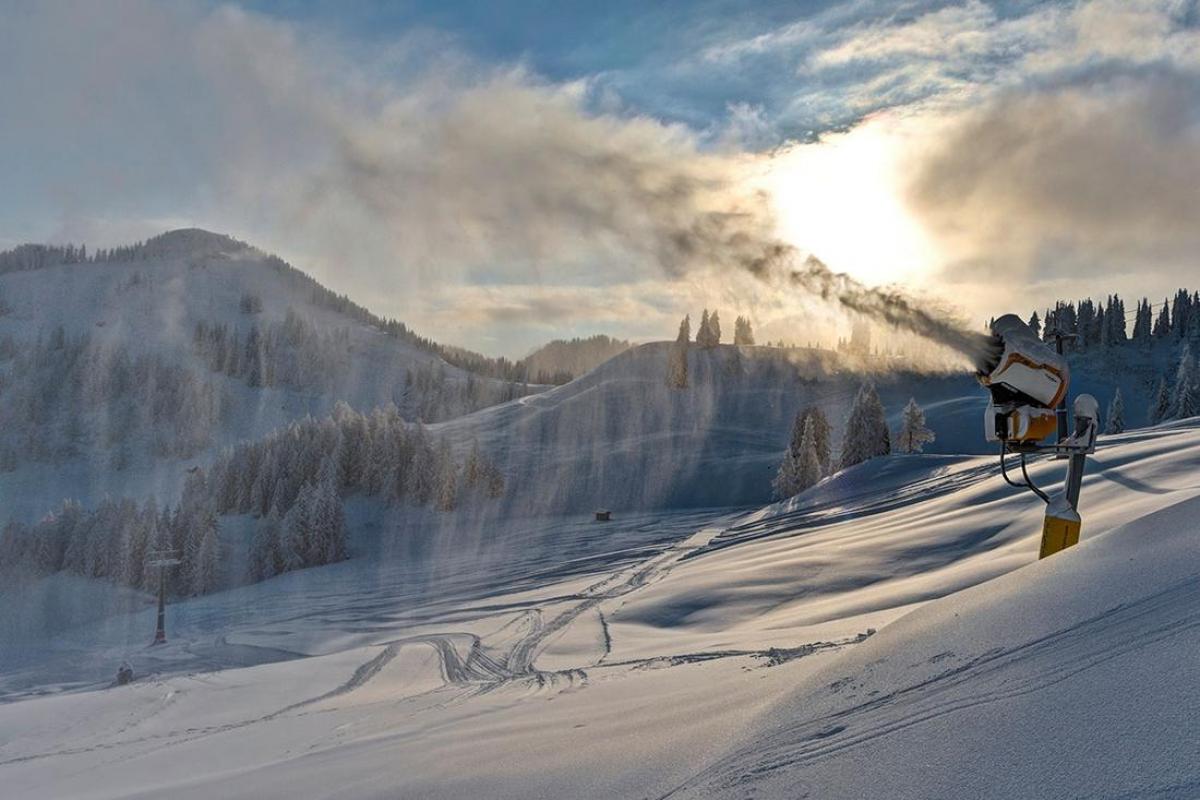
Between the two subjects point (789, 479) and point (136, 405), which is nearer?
point (789, 479)

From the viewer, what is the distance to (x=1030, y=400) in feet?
24.7

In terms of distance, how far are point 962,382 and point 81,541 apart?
392 feet

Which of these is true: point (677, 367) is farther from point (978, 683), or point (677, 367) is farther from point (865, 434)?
point (978, 683)

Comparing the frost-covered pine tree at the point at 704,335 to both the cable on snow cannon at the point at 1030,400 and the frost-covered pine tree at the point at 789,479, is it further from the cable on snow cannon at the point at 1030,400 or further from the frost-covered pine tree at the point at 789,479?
the cable on snow cannon at the point at 1030,400

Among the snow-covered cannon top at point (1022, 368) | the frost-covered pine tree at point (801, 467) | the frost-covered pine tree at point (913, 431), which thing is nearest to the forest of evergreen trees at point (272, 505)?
the frost-covered pine tree at point (801, 467)

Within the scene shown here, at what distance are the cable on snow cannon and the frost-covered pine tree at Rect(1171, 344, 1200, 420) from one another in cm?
7919

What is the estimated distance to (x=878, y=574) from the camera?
20734 millimetres

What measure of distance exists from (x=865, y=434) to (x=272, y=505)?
4779 cm

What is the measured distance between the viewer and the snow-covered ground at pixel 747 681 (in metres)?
3.77

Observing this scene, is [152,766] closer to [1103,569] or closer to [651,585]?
[1103,569]

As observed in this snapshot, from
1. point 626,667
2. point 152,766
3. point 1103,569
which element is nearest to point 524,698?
point 626,667

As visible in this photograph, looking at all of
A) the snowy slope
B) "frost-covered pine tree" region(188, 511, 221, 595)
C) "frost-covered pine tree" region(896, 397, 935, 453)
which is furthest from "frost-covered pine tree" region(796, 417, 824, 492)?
"frost-covered pine tree" region(188, 511, 221, 595)

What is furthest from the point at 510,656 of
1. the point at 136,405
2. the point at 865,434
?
the point at 136,405

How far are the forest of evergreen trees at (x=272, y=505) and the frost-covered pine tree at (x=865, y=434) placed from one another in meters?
32.5
